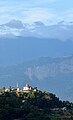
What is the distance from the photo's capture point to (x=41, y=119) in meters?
88.6

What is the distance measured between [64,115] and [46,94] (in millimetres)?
27903

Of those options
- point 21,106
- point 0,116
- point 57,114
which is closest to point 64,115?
point 57,114

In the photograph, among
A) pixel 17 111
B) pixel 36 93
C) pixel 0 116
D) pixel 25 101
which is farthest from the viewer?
pixel 36 93

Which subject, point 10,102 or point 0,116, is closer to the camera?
point 0,116

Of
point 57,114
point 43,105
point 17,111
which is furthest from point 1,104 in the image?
point 43,105

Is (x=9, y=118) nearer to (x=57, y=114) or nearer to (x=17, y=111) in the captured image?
(x=17, y=111)

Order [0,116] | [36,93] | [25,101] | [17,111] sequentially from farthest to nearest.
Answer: [36,93] < [25,101] < [17,111] < [0,116]

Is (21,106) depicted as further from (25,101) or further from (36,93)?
A: (36,93)

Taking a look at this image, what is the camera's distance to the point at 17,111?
298 feet

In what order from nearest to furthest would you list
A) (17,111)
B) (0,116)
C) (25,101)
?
(0,116)
(17,111)
(25,101)

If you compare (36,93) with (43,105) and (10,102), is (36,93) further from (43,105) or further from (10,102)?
(10,102)

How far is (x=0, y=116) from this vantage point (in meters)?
85.4

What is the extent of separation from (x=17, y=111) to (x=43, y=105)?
19269 mm

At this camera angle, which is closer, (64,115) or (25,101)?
(64,115)
